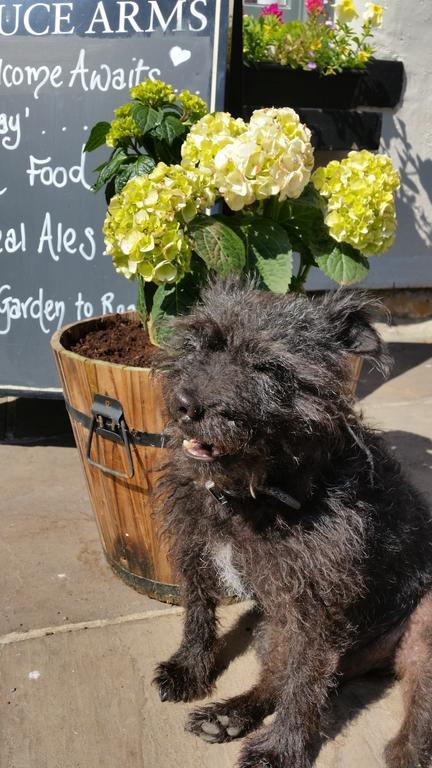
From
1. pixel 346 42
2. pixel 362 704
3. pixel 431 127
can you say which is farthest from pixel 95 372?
pixel 431 127

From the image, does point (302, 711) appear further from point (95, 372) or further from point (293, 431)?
point (95, 372)

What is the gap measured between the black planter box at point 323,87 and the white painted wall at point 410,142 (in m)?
0.14

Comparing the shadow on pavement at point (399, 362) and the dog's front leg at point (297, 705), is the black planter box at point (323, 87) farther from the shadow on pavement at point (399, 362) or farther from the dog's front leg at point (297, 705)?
the dog's front leg at point (297, 705)

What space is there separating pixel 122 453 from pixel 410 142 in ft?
14.2

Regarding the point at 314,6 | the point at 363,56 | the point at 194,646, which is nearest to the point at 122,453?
the point at 194,646

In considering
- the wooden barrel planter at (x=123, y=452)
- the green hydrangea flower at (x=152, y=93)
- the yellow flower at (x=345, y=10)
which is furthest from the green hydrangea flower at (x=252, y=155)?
the yellow flower at (x=345, y=10)

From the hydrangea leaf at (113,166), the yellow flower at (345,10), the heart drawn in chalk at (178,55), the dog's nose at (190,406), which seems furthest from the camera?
the yellow flower at (345,10)

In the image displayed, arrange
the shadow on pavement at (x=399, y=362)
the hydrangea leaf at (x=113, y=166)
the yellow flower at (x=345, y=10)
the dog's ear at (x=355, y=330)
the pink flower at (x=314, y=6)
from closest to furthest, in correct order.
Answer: the dog's ear at (x=355, y=330) → the hydrangea leaf at (x=113, y=166) → the yellow flower at (x=345, y=10) → the shadow on pavement at (x=399, y=362) → the pink flower at (x=314, y=6)

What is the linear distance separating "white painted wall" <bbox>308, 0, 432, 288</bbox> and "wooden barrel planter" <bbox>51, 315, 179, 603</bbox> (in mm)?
3371

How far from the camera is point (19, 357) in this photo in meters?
4.17

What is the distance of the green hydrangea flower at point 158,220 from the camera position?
2510mm

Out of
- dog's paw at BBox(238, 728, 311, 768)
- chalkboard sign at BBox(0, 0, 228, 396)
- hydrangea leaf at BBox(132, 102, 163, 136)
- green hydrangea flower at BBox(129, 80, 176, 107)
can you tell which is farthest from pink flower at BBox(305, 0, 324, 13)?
dog's paw at BBox(238, 728, 311, 768)

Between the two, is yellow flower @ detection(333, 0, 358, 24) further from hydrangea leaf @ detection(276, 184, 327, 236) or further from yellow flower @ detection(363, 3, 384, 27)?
hydrangea leaf @ detection(276, 184, 327, 236)

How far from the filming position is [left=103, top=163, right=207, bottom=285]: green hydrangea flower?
2.51 metres
